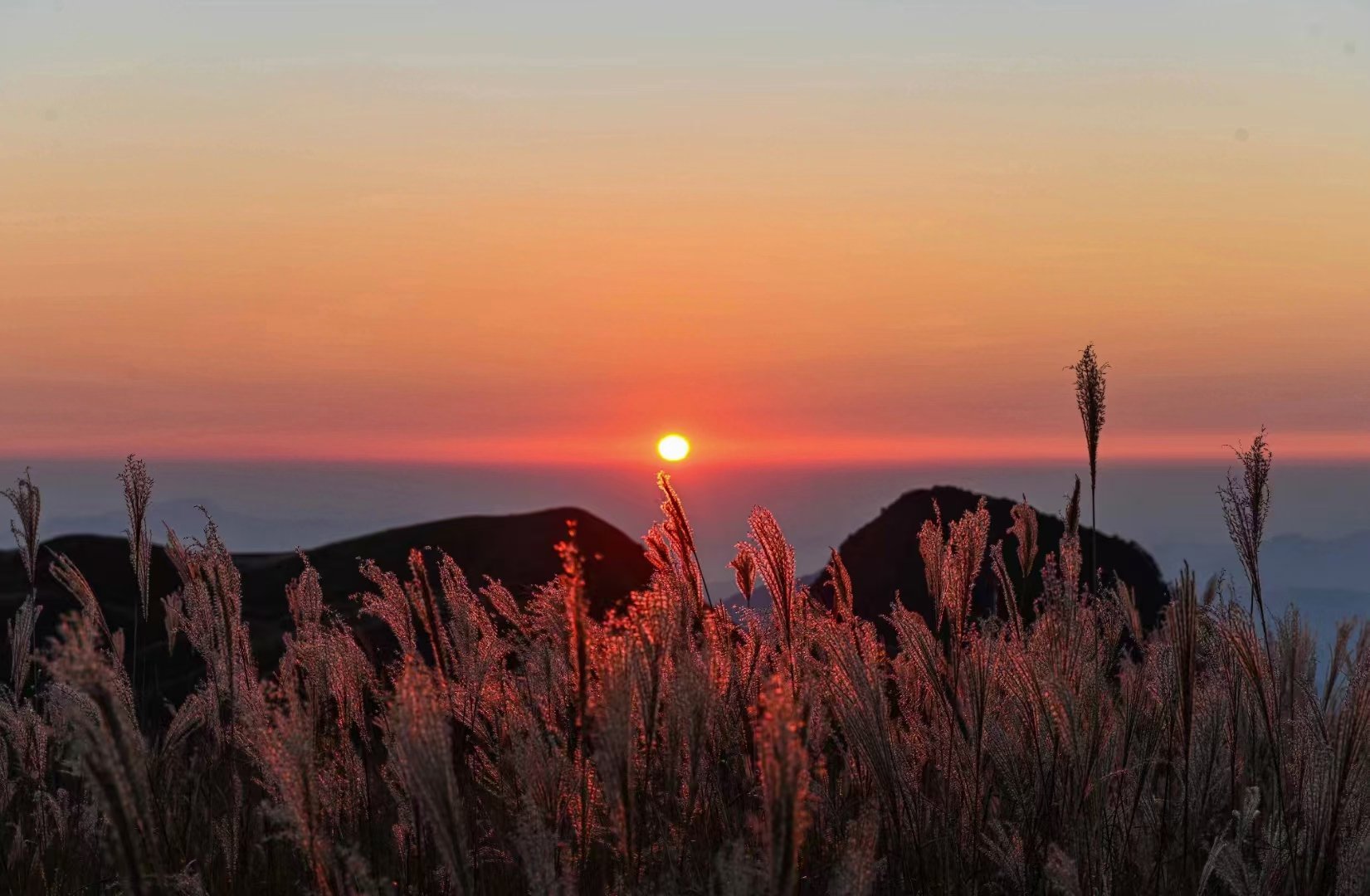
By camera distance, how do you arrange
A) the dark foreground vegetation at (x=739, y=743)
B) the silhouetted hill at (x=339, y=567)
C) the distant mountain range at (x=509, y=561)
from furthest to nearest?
the distant mountain range at (x=509, y=561)
the silhouetted hill at (x=339, y=567)
the dark foreground vegetation at (x=739, y=743)

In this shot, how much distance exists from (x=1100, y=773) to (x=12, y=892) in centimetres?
323

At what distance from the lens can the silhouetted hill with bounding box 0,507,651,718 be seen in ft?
37.0

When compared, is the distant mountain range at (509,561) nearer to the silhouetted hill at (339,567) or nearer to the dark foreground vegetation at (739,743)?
the silhouetted hill at (339,567)

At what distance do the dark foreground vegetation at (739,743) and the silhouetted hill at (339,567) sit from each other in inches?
263

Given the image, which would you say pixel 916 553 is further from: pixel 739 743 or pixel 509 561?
pixel 739 743

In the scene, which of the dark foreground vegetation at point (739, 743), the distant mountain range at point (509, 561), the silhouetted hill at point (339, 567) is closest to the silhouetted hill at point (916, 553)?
the distant mountain range at point (509, 561)

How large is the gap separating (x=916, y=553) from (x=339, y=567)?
629 cm

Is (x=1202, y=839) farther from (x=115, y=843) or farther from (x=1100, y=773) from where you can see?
(x=115, y=843)

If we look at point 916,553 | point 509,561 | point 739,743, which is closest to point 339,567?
point 509,561

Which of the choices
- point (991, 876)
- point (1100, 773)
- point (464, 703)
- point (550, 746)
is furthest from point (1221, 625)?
point (464, 703)

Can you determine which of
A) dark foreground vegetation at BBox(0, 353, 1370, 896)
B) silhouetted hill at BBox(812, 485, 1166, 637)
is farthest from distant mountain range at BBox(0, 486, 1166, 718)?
dark foreground vegetation at BBox(0, 353, 1370, 896)

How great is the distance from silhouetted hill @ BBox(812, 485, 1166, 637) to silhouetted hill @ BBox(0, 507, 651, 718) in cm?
266

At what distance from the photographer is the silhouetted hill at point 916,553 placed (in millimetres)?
13031

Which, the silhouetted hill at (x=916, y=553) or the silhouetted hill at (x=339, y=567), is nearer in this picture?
the silhouetted hill at (x=339, y=567)
